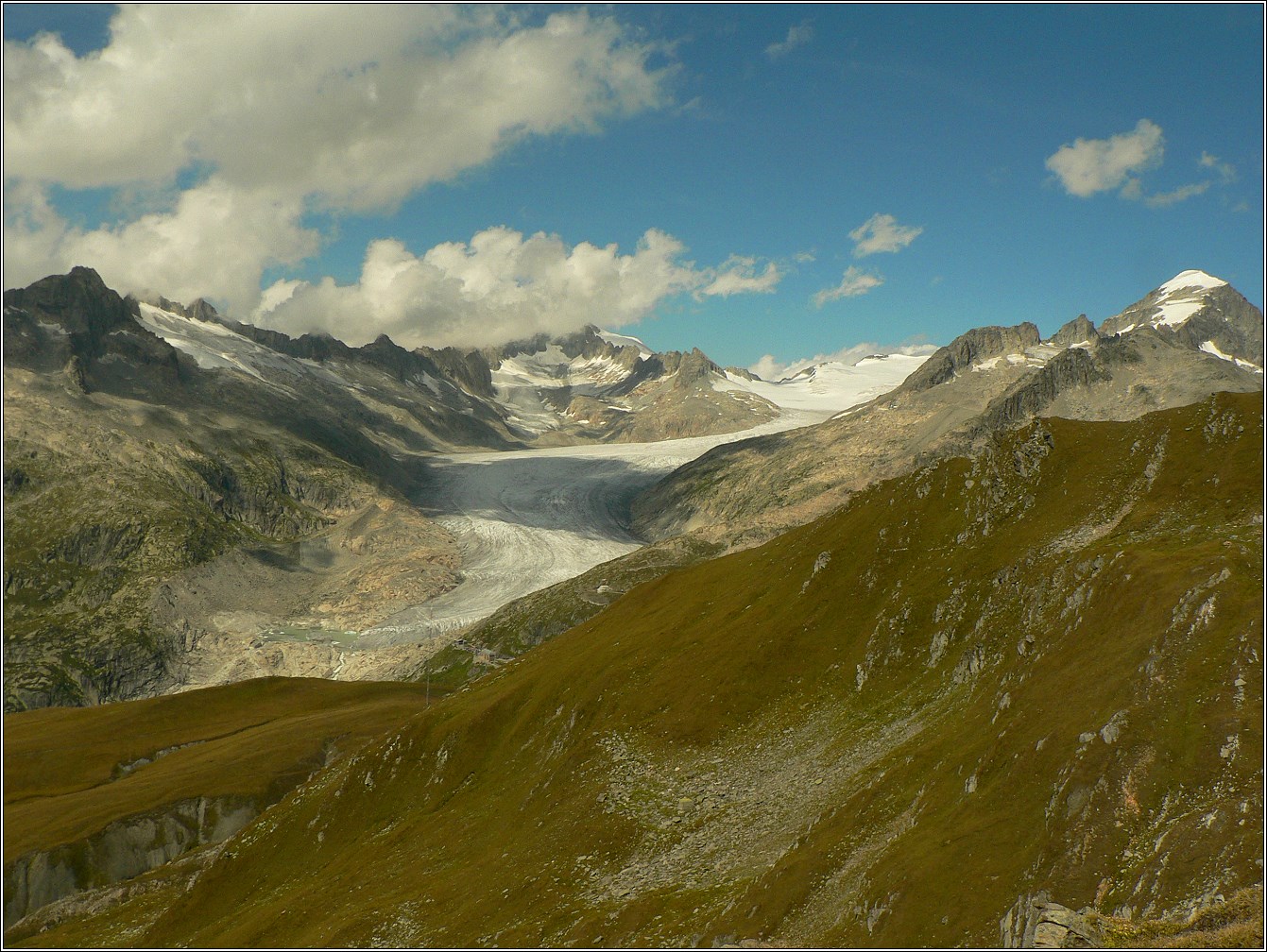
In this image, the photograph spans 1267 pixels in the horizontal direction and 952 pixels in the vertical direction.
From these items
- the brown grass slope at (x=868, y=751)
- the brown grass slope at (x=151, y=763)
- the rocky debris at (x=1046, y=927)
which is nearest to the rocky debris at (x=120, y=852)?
the brown grass slope at (x=151, y=763)

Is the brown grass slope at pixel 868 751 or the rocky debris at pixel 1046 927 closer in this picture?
the rocky debris at pixel 1046 927

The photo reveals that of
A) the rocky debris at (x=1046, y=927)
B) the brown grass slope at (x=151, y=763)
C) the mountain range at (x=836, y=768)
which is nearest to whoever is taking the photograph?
the rocky debris at (x=1046, y=927)

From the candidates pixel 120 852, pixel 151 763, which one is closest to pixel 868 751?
pixel 120 852

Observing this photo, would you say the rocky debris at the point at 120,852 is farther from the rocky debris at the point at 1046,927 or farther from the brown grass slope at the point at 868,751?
the rocky debris at the point at 1046,927

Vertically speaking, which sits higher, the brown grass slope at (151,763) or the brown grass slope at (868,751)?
the brown grass slope at (868,751)

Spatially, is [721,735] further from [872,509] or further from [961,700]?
[872,509]

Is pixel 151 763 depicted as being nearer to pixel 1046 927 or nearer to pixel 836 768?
pixel 836 768


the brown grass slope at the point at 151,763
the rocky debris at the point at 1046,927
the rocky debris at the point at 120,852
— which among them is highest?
the rocky debris at the point at 1046,927

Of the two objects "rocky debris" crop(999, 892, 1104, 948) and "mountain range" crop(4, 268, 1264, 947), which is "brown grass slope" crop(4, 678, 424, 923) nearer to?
"mountain range" crop(4, 268, 1264, 947)
